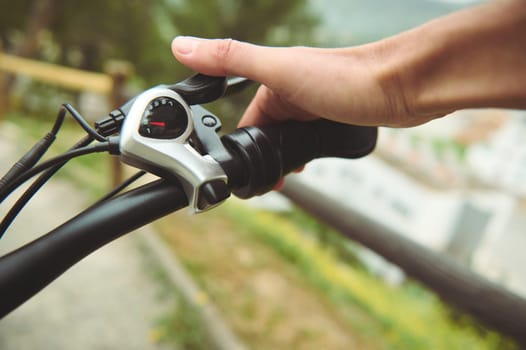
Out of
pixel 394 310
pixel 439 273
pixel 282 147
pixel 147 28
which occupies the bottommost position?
pixel 394 310

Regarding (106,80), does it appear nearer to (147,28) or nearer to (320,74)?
(320,74)

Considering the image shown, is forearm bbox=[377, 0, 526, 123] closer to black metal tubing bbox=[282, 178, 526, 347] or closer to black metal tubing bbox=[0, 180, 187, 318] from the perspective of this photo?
black metal tubing bbox=[0, 180, 187, 318]

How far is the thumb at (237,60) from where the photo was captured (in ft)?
1.97

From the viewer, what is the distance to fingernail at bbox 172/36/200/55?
626mm

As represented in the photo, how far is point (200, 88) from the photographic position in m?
0.56

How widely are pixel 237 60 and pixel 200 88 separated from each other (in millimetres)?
89

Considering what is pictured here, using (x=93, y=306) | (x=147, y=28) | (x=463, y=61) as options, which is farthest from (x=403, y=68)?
(x=147, y=28)

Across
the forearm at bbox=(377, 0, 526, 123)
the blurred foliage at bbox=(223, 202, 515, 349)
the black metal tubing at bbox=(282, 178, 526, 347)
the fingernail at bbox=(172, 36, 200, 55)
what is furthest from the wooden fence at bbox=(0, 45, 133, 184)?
the forearm at bbox=(377, 0, 526, 123)

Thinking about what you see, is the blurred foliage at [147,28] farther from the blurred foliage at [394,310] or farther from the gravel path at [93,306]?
the gravel path at [93,306]

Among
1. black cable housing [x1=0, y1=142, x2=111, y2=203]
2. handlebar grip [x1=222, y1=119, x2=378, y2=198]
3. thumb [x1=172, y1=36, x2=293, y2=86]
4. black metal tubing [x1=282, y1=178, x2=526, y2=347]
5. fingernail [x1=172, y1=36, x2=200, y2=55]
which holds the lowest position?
black metal tubing [x1=282, y1=178, x2=526, y2=347]

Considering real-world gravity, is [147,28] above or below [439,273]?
below

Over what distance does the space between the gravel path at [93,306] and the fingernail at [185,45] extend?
1.31 metres

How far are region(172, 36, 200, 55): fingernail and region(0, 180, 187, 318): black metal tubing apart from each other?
26 centimetres

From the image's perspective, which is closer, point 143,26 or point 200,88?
point 200,88
